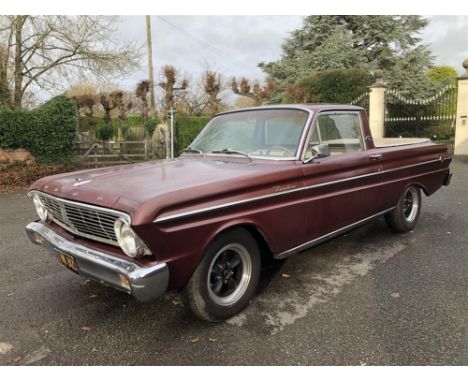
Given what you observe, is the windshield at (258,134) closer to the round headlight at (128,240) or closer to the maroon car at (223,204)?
the maroon car at (223,204)

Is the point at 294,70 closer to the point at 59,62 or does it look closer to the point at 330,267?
the point at 59,62

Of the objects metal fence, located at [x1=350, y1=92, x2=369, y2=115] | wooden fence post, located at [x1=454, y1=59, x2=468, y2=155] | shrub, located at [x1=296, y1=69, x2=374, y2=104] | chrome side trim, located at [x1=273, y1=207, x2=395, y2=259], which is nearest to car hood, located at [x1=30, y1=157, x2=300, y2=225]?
chrome side trim, located at [x1=273, y1=207, x2=395, y2=259]

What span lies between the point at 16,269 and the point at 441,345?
4.26m

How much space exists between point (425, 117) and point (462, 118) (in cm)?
Result: 141

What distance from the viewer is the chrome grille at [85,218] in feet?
8.77

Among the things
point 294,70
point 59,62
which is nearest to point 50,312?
point 59,62

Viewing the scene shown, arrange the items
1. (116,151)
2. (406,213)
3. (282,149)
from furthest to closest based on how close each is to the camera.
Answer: (116,151), (406,213), (282,149)

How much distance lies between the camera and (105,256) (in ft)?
8.82

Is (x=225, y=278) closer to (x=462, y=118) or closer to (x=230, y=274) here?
(x=230, y=274)

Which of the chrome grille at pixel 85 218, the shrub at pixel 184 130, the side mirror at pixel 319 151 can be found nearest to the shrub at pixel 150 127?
the shrub at pixel 184 130

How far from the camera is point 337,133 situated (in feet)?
13.8

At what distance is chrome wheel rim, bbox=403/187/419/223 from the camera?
542 cm

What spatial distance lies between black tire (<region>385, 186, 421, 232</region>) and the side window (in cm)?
120

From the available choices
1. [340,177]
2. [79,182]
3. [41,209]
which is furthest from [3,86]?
[340,177]
